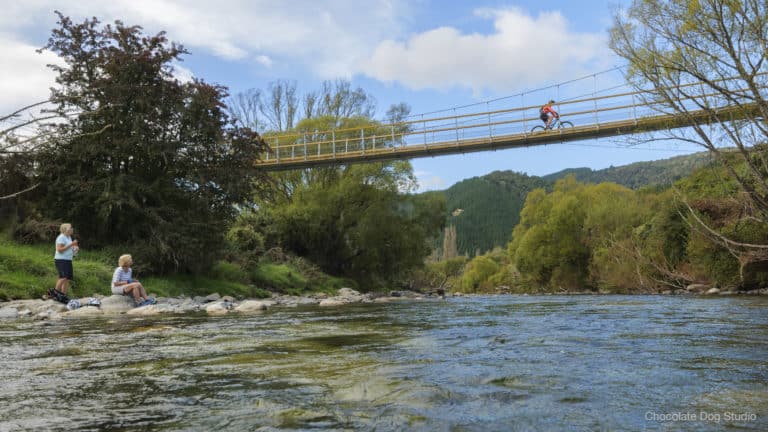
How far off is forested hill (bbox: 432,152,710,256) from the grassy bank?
322 feet

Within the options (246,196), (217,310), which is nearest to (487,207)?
(246,196)

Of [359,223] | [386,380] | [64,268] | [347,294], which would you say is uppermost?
[359,223]

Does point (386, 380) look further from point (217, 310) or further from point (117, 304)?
point (117, 304)

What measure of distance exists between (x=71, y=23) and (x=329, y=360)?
15.5 metres

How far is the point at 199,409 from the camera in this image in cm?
278

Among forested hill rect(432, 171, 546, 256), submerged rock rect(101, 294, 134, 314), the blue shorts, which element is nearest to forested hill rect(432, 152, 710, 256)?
forested hill rect(432, 171, 546, 256)

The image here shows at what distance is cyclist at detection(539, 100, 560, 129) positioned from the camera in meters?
24.0

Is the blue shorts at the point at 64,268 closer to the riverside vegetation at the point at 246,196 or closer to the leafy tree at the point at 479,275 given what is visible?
the riverside vegetation at the point at 246,196

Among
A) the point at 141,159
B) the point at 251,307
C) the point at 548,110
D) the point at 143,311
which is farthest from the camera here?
the point at 548,110

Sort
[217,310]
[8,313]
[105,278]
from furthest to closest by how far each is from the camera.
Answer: [105,278] → [217,310] → [8,313]

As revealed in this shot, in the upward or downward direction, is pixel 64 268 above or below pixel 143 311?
above

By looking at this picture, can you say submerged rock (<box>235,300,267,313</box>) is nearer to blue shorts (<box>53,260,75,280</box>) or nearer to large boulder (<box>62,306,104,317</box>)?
large boulder (<box>62,306,104,317</box>)

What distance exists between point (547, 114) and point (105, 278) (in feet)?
62.2

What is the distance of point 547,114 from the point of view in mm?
24109
